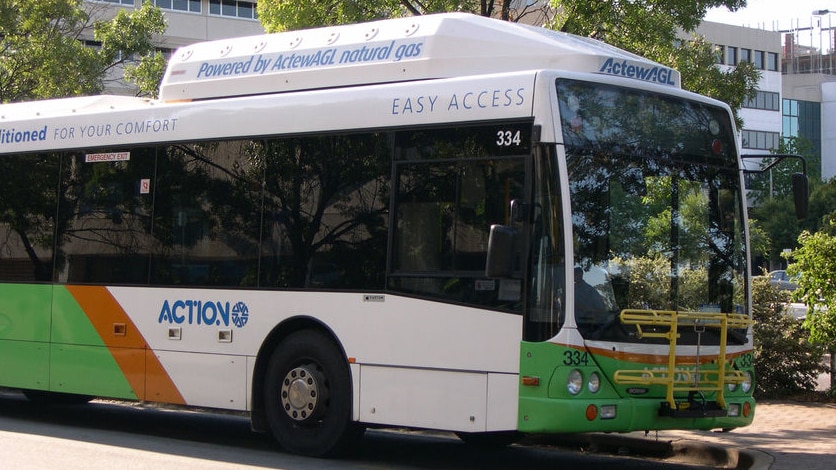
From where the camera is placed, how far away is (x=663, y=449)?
11766 mm

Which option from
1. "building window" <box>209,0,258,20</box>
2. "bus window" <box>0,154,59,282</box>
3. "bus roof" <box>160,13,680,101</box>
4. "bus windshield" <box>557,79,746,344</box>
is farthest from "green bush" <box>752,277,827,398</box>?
"building window" <box>209,0,258,20</box>

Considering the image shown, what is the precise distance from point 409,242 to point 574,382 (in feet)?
6.39

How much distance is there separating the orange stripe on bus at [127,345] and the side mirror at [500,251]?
13.9 feet

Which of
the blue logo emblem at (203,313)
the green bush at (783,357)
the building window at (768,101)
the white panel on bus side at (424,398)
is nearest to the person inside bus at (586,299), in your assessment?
the white panel on bus side at (424,398)

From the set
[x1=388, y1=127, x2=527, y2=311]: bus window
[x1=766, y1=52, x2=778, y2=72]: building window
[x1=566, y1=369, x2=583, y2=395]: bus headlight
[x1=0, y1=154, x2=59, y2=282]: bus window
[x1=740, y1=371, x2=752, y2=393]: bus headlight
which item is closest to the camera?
[x1=566, y1=369, x2=583, y2=395]: bus headlight

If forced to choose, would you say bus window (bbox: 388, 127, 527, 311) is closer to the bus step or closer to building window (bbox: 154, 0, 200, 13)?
the bus step

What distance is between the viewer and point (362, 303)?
1031 cm

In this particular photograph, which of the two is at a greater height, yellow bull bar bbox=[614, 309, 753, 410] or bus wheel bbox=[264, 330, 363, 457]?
yellow bull bar bbox=[614, 309, 753, 410]

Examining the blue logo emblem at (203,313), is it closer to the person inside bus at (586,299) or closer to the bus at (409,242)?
the bus at (409,242)

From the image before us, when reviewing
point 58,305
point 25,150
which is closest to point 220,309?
point 58,305

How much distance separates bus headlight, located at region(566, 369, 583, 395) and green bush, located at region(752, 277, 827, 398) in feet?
26.3

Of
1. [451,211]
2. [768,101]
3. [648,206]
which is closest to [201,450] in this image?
[451,211]

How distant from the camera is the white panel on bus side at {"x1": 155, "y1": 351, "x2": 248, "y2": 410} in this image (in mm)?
11219

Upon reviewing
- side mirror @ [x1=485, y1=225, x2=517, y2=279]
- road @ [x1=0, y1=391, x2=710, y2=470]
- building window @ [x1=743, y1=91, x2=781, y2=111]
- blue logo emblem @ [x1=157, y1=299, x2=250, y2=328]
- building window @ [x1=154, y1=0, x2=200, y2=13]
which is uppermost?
building window @ [x1=743, y1=91, x2=781, y2=111]
